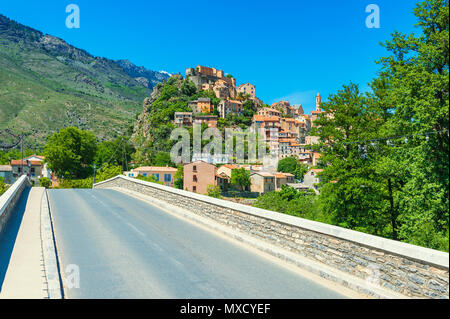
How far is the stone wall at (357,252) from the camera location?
5004mm

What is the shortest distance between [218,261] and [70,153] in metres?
57.6

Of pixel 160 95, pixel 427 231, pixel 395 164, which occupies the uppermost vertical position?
pixel 160 95

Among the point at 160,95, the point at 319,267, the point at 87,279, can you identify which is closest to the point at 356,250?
the point at 319,267

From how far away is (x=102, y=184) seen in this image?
118 feet

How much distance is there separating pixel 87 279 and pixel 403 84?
53.7 ft

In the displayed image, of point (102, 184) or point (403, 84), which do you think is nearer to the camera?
point (403, 84)

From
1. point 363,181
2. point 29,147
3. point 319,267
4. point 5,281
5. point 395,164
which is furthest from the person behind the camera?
point 29,147

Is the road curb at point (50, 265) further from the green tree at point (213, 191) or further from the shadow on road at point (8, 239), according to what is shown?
the green tree at point (213, 191)

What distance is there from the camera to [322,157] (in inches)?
883

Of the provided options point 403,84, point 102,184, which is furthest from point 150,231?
point 102,184

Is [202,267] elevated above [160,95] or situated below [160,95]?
below

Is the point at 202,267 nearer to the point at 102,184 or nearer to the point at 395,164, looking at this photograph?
the point at 395,164

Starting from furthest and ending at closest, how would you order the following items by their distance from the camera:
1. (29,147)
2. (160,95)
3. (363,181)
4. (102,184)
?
(160,95)
(29,147)
(102,184)
(363,181)

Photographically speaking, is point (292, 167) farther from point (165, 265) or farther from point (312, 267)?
point (165, 265)
